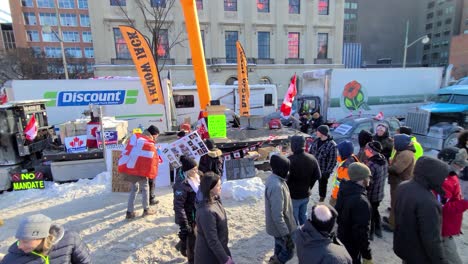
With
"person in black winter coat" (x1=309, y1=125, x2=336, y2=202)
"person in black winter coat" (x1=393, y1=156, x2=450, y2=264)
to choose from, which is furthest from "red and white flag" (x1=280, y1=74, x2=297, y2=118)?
"person in black winter coat" (x1=393, y1=156, x2=450, y2=264)

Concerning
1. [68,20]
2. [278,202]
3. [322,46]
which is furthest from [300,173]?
[68,20]

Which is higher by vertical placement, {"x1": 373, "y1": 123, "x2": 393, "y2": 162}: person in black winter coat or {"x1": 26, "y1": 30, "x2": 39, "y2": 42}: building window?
{"x1": 26, "y1": 30, "x2": 39, "y2": 42}: building window

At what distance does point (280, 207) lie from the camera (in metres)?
3.00

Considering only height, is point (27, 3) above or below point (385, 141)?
above

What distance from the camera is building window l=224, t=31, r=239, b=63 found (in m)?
31.2

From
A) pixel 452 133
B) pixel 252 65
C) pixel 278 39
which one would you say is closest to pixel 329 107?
pixel 452 133

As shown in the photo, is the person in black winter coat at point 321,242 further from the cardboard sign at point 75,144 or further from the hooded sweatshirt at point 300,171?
the cardboard sign at point 75,144

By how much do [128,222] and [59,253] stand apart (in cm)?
303

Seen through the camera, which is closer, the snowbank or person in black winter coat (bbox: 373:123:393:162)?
person in black winter coat (bbox: 373:123:393:162)

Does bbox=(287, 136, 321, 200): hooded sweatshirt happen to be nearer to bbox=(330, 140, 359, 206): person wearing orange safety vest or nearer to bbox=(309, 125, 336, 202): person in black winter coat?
bbox=(330, 140, 359, 206): person wearing orange safety vest

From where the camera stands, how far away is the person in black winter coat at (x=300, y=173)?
377 cm

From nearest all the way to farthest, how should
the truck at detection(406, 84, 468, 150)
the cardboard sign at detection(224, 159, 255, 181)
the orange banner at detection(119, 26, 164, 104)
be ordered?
1. the cardboard sign at detection(224, 159, 255, 181)
2. the orange banner at detection(119, 26, 164, 104)
3. the truck at detection(406, 84, 468, 150)

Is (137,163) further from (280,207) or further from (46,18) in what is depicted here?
(46,18)

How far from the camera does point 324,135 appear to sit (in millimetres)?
5059
